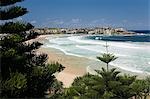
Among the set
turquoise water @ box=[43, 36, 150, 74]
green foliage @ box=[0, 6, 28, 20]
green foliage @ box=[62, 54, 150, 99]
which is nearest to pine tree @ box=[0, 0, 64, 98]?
green foliage @ box=[0, 6, 28, 20]

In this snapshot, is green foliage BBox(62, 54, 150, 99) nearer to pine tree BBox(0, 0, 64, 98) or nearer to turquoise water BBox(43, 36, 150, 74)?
pine tree BBox(0, 0, 64, 98)

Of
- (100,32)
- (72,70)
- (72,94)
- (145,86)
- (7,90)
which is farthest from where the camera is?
(100,32)

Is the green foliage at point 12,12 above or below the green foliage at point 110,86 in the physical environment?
above

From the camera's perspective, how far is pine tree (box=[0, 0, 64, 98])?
34.1 feet

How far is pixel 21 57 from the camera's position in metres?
10.8

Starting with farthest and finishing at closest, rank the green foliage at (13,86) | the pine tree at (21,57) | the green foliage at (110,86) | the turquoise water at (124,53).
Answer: the turquoise water at (124,53)
the green foliage at (110,86)
the pine tree at (21,57)
the green foliage at (13,86)

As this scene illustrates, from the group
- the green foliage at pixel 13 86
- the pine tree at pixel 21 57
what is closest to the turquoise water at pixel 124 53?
the pine tree at pixel 21 57

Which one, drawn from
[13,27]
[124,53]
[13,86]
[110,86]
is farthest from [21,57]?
[124,53]

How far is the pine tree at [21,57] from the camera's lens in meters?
10.4

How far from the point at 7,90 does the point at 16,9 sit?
8.48 feet

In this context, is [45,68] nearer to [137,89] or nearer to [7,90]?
[7,90]

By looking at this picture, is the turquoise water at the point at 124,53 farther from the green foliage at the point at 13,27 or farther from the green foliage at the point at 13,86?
the green foliage at the point at 13,86

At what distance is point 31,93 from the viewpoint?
35.8ft

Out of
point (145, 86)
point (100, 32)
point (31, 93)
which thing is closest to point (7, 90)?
point (31, 93)
